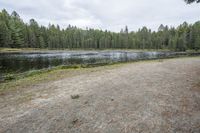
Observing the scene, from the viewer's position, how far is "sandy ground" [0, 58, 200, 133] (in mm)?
6676

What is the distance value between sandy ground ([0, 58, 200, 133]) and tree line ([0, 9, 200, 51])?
70.3m

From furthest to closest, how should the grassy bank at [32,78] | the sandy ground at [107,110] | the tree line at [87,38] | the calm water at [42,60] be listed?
the tree line at [87,38]
the calm water at [42,60]
the grassy bank at [32,78]
the sandy ground at [107,110]

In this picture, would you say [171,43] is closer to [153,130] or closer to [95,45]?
[95,45]

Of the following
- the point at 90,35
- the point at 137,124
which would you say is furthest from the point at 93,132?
the point at 90,35

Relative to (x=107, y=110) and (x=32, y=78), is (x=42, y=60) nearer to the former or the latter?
(x=32, y=78)

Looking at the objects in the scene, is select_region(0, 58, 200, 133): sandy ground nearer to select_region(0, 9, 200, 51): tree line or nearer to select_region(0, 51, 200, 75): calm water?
select_region(0, 51, 200, 75): calm water

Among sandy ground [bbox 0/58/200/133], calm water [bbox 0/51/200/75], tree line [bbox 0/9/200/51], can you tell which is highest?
tree line [bbox 0/9/200/51]

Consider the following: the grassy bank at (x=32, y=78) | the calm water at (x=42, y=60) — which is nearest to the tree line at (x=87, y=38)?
the calm water at (x=42, y=60)

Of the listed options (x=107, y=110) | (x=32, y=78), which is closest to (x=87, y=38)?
(x=32, y=78)

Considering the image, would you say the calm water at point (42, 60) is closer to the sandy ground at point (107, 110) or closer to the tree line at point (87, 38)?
the sandy ground at point (107, 110)

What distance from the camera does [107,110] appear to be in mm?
A: 8031

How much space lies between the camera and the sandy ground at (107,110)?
6.68m

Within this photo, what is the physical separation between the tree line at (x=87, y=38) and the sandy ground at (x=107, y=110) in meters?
70.3

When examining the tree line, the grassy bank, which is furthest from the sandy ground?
the tree line
